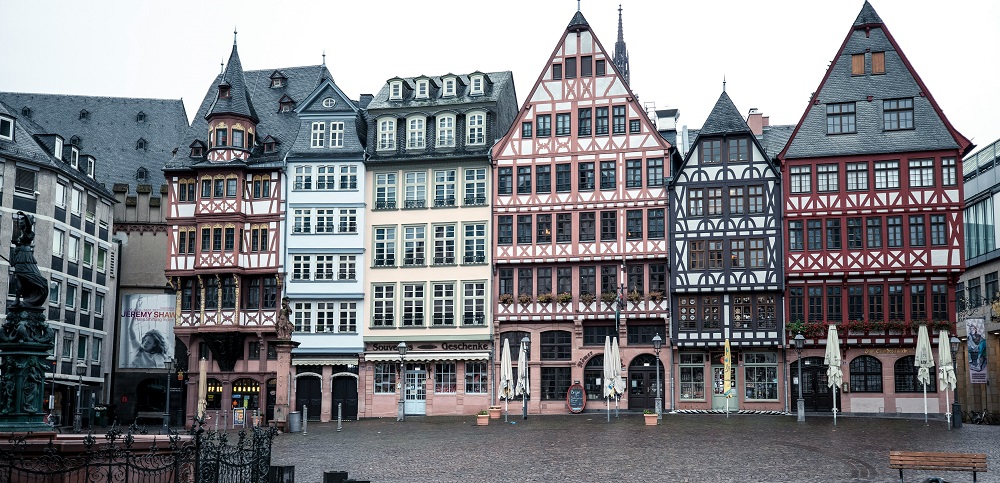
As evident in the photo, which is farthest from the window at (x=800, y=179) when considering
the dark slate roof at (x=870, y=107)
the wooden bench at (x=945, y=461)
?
the wooden bench at (x=945, y=461)

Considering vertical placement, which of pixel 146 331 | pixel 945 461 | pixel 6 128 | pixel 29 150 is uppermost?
pixel 6 128

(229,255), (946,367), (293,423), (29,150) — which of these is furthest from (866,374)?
(29,150)

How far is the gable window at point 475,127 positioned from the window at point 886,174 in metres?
17.2

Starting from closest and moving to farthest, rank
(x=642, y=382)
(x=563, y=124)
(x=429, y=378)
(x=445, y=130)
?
(x=642, y=382) < (x=563, y=124) < (x=429, y=378) < (x=445, y=130)

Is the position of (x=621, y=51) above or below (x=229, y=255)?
above

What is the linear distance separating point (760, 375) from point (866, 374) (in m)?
4.21

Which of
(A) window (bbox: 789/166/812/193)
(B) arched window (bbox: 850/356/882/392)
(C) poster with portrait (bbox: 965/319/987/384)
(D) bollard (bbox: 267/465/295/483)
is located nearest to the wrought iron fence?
(D) bollard (bbox: 267/465/295/483)

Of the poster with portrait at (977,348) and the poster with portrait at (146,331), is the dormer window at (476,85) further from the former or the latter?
the poster with portrait at (977,348)

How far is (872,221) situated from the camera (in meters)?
45.2

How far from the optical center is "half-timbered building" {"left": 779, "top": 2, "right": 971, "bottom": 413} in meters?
44.4

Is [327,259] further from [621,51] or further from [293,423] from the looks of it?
[621,51]

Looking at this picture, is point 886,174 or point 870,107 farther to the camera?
point 870,107

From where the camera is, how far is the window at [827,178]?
45844 millimetres

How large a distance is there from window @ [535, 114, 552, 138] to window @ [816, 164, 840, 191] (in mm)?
11649
